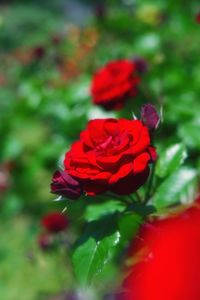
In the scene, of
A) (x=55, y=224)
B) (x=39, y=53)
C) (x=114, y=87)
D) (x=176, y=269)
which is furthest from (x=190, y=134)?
(x=39, y=53)

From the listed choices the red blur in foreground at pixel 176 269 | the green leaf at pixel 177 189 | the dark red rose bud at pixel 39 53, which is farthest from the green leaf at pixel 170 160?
the dark red rose bud at pixel 39 53

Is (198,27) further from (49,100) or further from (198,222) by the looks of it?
(198,222)

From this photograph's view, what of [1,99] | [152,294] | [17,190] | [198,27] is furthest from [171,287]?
[1,99]

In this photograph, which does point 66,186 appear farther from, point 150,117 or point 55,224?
point 55,224

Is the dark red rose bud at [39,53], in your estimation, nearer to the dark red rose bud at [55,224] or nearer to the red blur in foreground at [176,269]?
the dark red rose bud at [55,224]

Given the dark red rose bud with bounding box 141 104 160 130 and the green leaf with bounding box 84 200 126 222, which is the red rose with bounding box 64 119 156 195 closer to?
the dark red rose bud with bounding box 141 104 160 130

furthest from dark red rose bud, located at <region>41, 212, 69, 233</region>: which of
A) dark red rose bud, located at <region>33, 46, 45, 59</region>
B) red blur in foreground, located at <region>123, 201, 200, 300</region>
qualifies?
red blur in foreground, located at <region>123, 201, 200, 300</region>

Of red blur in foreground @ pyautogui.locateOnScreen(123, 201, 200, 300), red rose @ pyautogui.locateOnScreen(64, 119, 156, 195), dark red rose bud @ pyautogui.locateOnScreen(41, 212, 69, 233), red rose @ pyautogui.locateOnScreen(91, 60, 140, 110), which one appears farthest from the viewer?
dark red rose bud @ pyautogui.locateOnScreen(41, 212, 69, 233)
